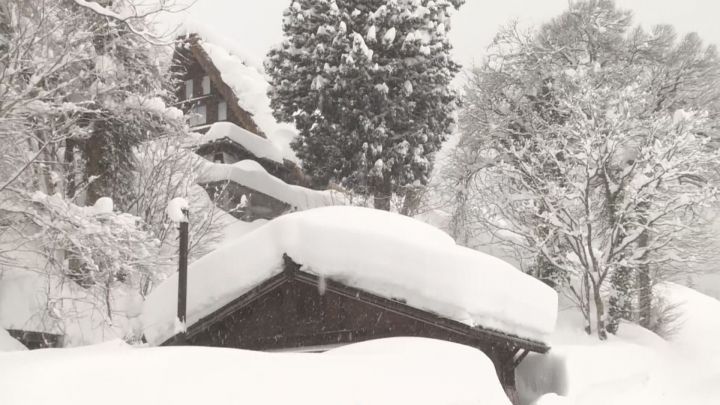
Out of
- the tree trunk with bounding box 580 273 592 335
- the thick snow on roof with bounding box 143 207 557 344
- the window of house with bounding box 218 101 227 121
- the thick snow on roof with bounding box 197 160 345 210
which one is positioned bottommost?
the tree trunk with bounding box 580 273 592 335

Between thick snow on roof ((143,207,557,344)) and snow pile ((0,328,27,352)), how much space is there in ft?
13.9

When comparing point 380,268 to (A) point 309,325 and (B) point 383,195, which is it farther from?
(B) point 383,195

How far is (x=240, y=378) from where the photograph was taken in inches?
210

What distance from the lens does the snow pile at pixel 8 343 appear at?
1269cm

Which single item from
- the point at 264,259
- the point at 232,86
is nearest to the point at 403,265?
the point at 264,259

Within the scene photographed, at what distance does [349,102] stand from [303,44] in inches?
109

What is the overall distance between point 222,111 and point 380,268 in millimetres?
24013

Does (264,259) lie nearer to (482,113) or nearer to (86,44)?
(86,44)

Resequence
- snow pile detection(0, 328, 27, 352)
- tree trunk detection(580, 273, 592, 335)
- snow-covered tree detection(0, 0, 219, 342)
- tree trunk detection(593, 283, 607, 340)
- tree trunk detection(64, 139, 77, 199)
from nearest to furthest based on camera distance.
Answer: snow-covered tree detection(0, 0, 219, 342) < snow pile detection(0, 328, 27, 352) < tree trunk detection(64, 139, 77, 199) < tree trunk detection(593, 283, 607, 340) < tree trunk detection(580, 273, 592, 335)

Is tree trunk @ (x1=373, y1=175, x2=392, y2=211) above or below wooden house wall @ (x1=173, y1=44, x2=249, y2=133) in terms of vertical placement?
below

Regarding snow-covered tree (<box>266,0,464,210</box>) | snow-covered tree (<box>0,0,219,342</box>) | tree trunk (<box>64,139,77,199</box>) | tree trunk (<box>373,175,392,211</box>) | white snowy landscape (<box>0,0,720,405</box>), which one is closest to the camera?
white snowy landscape (<box>0,0,720,405</box>)

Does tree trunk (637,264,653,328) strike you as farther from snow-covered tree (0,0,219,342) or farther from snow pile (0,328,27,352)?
snow pile (0,328,27,352)

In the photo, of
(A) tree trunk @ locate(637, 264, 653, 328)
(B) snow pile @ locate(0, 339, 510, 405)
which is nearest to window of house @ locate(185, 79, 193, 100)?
(A) tree trunk @ locate(637, 264, 653, 328)

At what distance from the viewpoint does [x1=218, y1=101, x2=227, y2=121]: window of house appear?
1251 inches
